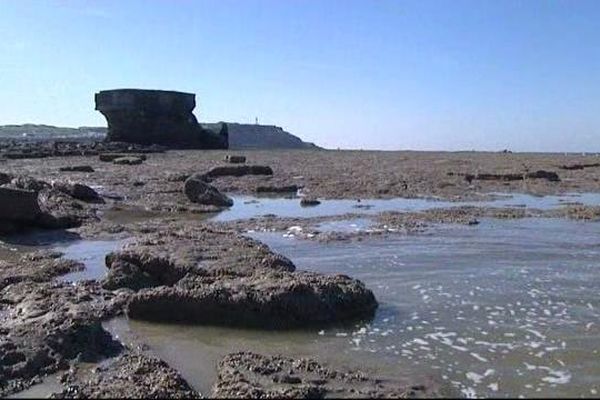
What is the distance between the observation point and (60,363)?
17.0 ft

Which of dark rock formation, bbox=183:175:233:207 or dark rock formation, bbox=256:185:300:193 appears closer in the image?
dark rock formation, bbox=183:175:233:207

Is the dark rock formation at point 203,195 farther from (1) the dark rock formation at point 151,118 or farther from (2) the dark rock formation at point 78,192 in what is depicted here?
(1) the dark rock formation at point 151,118

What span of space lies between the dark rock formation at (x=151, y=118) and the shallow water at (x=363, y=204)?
41.1 metres

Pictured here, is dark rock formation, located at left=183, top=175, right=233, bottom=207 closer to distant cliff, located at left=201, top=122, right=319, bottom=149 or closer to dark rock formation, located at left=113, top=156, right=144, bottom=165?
dark rock formation, located at left=113, top=156, right=144, bottom=165

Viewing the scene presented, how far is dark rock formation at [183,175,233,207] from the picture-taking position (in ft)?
55.9

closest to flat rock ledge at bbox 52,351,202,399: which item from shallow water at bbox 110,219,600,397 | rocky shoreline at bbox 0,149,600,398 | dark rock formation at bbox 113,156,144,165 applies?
rocky shoreline at bbox 0,149,600,398

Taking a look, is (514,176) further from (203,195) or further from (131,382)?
(131,382)

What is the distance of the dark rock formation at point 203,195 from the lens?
17031 millimetres

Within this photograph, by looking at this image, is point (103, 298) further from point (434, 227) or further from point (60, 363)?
point (434, 227)

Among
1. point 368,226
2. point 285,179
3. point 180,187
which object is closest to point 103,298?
point 368,226

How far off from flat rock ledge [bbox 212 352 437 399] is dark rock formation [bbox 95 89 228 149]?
2149 inches

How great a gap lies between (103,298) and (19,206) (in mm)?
5801

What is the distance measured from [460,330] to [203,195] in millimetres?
11896

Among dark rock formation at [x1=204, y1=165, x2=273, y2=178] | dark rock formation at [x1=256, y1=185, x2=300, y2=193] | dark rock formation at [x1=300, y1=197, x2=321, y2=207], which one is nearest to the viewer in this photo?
dark rock formation at [x1=300, y1=197, x2=321, y2=207]
